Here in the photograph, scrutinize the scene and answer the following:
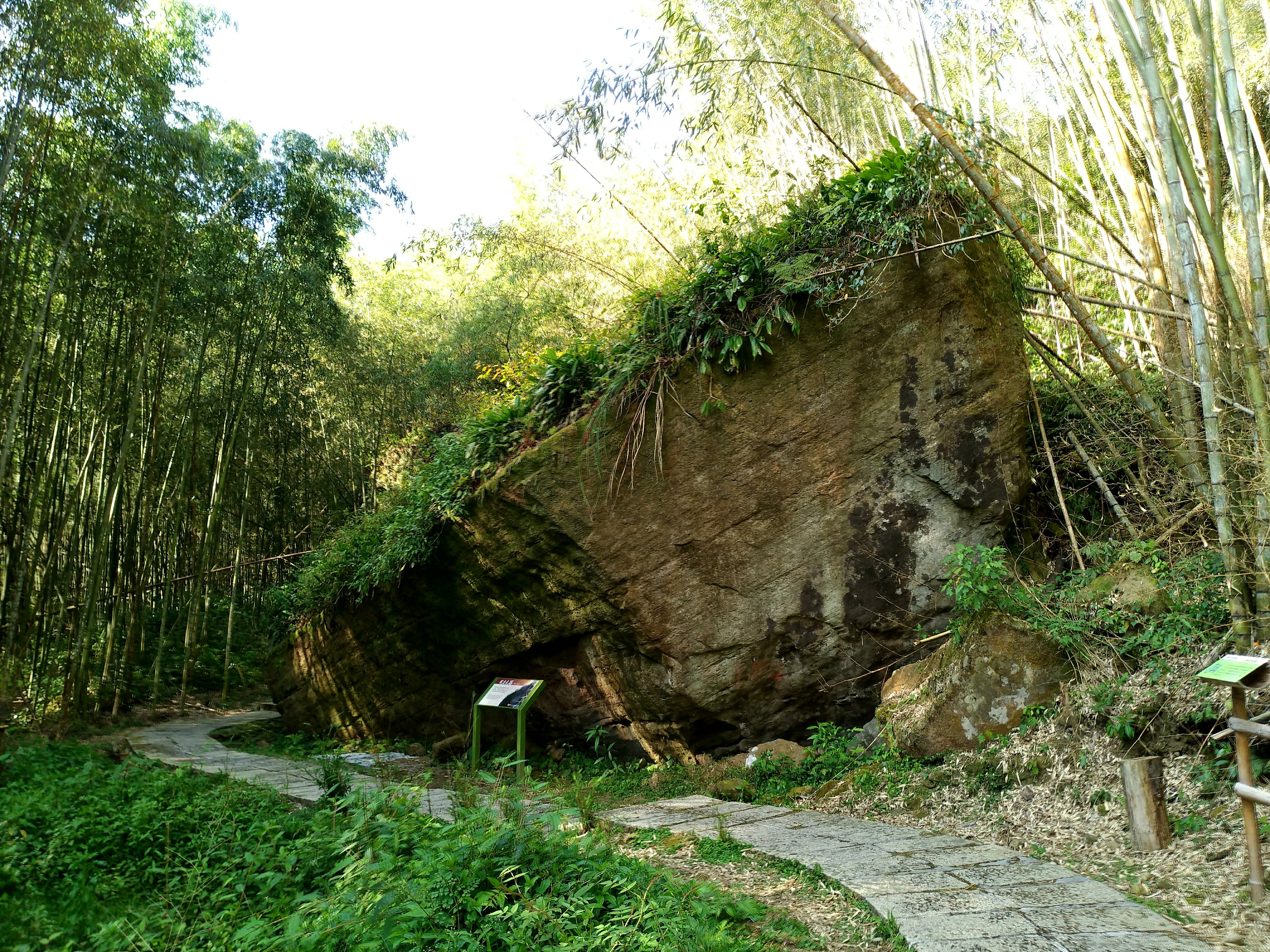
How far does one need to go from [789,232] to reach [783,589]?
2282 mm

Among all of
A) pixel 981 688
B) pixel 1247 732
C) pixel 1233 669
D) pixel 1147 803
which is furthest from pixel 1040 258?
pixel 1147 803

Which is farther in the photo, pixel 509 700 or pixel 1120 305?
pixel 509 700

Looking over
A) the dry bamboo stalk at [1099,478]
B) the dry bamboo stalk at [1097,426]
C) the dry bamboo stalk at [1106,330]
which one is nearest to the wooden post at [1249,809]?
the dry bamboo stalk at [1097,426]

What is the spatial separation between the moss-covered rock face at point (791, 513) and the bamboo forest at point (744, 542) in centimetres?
3

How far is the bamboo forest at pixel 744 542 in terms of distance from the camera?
278 centimetres

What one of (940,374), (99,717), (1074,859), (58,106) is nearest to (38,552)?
(99,717)

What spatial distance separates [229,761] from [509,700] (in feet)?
9.51

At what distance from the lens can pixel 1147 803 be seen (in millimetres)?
2953

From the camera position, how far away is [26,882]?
3.10 meters

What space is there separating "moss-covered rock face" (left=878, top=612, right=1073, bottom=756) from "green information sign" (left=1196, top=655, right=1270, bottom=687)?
135cm

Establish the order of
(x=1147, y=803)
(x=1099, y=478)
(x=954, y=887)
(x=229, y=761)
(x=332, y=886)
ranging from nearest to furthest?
(x=332, y=886)
(x=954, y=887)
(x=1147, y=803)
(x=1099, y=478)
(x=229, y=761)

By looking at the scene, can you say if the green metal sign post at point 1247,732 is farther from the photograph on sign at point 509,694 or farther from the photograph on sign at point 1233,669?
the photograph on sign at point 509,694

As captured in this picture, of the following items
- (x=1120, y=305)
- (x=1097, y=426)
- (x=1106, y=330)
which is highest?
(x=1106, y=330)

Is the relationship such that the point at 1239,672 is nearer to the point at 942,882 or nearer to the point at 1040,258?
the point at 942,882
